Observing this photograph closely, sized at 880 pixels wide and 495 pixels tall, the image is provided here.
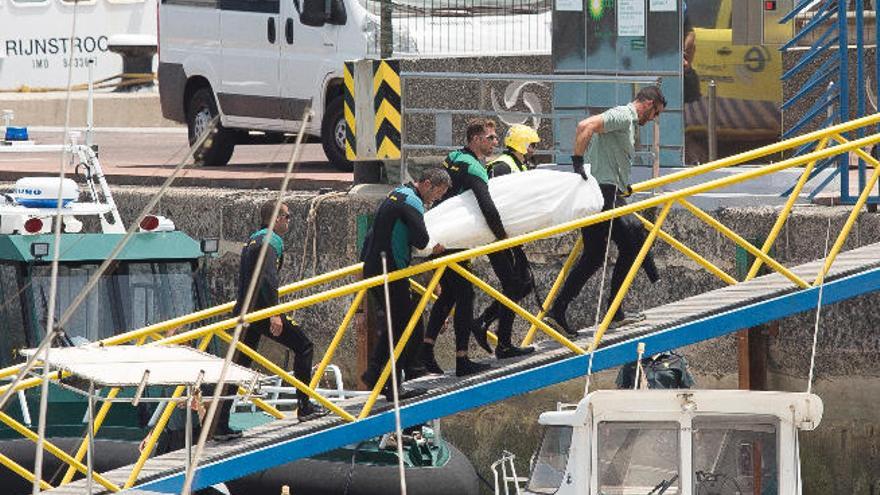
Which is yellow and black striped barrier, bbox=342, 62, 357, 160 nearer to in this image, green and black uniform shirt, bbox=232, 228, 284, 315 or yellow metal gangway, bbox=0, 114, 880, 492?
yellow metal gangway, bbox=0, 114, 880, 492

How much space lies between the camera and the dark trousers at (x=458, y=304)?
11.9m

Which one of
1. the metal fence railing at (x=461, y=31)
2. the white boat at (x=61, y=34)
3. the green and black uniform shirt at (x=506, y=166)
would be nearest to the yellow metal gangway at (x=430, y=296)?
the green and black uniform shirt at (x=506, y=166)

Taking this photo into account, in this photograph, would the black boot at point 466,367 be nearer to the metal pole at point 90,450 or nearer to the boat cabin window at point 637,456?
the boat cabin window at point 637,456

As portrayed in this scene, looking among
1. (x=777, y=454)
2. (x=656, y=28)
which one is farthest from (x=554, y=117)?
(x=777, y=454)

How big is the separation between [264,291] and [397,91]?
473 centimetres

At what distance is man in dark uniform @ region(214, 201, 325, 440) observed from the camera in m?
11.5

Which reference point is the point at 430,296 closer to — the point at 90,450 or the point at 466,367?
the point at 466,367

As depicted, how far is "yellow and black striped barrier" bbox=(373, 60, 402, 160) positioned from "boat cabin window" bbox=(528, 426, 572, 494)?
6.17 metres

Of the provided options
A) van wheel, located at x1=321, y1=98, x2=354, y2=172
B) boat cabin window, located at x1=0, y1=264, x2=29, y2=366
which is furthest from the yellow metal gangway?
van wheel, located at x1=321, y1=98, x2=354, y2=172

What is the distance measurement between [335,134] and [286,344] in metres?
6.58

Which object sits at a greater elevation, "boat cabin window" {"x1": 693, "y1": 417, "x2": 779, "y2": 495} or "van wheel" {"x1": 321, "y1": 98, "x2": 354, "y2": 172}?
"van wheel" {"x1": 321, "y1": 98, "x2": 354, "y2": 172}

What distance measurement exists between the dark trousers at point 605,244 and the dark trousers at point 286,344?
1473mm

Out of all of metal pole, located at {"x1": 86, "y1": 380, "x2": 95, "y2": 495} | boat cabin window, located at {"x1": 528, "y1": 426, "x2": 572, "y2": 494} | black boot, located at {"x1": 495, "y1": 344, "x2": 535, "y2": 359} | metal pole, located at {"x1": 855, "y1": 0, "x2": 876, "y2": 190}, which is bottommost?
boat cabin window, located at {"x1": 528, "y1": 426, "x2": 572, "y2": 494}

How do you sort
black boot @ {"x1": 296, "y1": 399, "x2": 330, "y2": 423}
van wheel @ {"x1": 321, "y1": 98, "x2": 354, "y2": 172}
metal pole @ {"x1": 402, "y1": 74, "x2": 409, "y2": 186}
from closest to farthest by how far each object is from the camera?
black boot @ {"x1": 296, "y1": 399, "x2": 330, "y2": 423}, metal pole @ {"x1": 402, "y1": 74, "x2": 409, "y2": 186}, van wheel @ {"x1": 321, "y1": 98, "x2": 354, "y2": 172}
